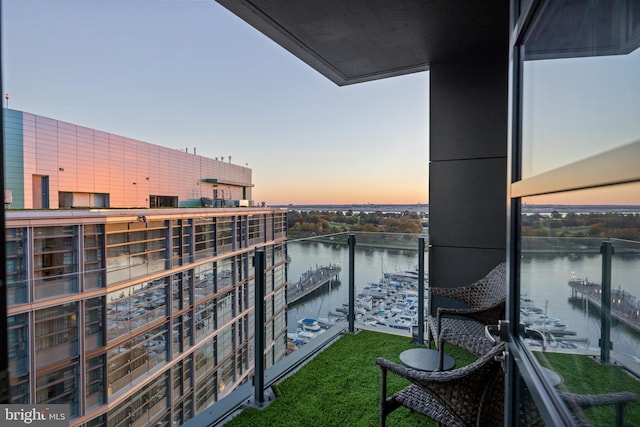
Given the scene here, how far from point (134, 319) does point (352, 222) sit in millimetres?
2773

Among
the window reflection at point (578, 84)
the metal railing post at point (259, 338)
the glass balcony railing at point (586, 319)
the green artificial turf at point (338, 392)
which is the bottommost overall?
the green artificial turf at point (338, 392)

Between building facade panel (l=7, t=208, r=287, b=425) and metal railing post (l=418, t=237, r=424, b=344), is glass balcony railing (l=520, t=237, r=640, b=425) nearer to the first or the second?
building facade panel (l=7, t=208, r=287, b=425)

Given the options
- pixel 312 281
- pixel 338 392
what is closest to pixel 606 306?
pixel 338 392

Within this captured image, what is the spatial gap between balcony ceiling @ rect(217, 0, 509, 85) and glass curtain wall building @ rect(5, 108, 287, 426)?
2019 mm

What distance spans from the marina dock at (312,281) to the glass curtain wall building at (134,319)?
21 cm

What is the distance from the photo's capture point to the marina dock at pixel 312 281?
131 inches

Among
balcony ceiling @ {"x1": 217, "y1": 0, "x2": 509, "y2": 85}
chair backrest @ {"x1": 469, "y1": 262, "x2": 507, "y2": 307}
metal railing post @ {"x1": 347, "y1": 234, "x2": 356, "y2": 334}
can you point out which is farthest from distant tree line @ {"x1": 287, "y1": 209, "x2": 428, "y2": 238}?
balcony ceiling @ {"x1": 217, "y1": 0, "x2": 509, "y2": 85}

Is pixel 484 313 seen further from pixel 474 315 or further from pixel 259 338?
pixel 259 338

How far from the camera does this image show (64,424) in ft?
7.44

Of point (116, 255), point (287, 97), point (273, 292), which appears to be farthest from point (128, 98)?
point (273, 292)

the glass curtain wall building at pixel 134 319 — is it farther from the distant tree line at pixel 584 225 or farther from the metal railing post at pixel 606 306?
the metal railing post at pixel 606 306

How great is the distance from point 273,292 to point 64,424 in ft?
5.49

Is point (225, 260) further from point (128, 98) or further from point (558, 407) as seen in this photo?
point (128, 98)

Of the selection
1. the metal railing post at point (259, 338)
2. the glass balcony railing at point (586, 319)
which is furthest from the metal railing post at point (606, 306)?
the metal railing post at point (259, 338)
